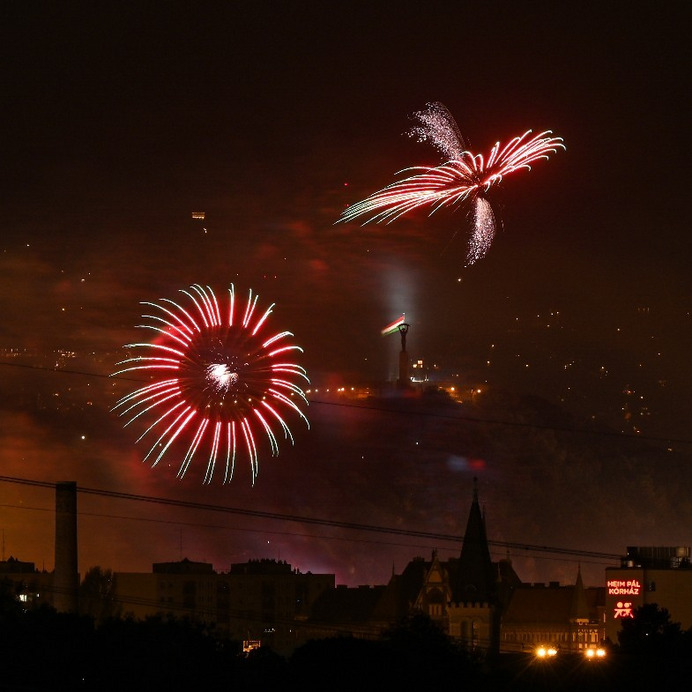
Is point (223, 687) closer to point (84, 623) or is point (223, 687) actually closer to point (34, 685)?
point (34, 685)

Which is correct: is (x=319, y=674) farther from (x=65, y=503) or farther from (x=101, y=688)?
(x=65, y=503)

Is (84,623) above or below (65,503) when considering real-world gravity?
below

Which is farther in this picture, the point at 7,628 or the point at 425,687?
the point at 7,628

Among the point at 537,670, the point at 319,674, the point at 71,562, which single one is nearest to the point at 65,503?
the point at 71,562

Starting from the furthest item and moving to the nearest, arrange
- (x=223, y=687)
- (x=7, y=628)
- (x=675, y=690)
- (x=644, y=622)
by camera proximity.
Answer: (x=644, y=622)
(x=7, y=628)
(x=223, y=687)
(x=675, y=690)

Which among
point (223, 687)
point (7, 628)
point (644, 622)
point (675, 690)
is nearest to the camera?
point (675, 690)

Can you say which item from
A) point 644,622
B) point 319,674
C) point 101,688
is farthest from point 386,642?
point 644,622
